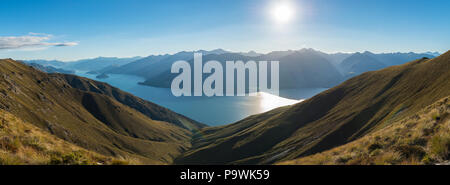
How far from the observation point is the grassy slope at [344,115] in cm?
6105

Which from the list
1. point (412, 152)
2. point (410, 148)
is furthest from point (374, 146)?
point (412, 152)

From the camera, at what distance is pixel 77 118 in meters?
146

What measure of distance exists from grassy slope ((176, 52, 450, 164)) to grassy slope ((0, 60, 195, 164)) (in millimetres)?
45211

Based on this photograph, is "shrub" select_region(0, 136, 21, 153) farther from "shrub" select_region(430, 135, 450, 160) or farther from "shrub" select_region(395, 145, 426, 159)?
"shrub" select_region(430, 135, 450, 160)

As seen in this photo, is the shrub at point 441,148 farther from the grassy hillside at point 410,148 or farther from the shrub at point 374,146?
the shrub at point 374,146

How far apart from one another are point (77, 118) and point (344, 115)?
541 feet

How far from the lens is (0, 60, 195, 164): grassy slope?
106750mm

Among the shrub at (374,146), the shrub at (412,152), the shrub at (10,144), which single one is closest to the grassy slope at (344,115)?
the shrub at (374,146)

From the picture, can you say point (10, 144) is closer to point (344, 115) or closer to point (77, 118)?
point (344, 115)

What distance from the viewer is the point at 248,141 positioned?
390ft

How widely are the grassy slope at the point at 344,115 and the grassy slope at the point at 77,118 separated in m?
45.2

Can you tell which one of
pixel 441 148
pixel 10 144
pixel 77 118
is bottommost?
pixel 77 118
